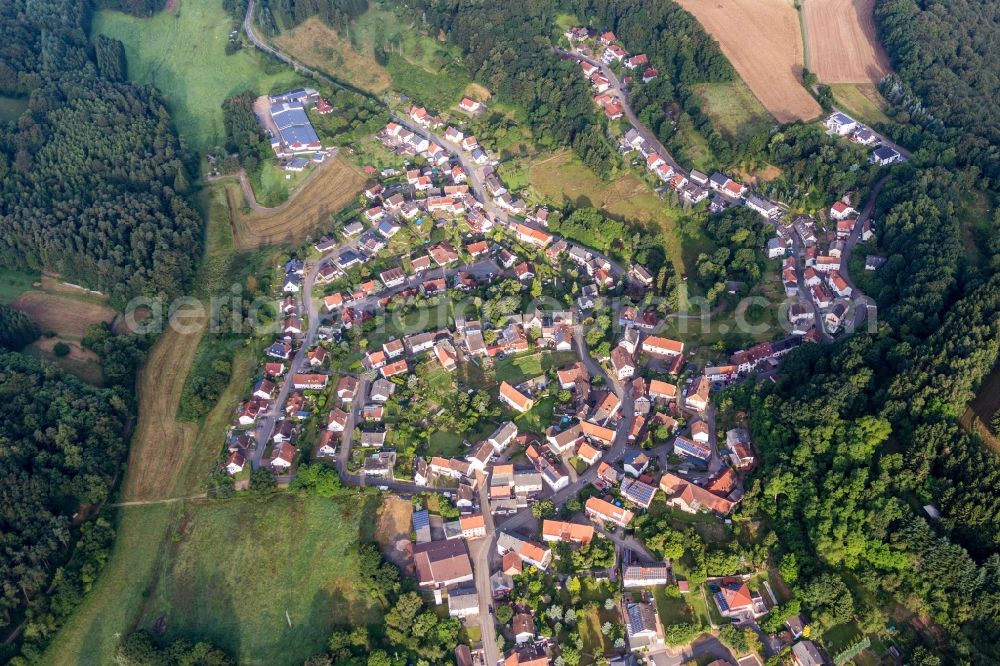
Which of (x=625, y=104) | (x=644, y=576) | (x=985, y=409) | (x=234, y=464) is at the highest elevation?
(x=985, y=409)

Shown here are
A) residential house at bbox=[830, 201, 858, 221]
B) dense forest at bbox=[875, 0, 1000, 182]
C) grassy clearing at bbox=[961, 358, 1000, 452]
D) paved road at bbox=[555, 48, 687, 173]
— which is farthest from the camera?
paved road at bbox=[555, 48, 687, 173]

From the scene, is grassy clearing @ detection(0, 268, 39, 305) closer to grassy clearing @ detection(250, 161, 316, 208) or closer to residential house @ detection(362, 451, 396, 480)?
grassy clearing @ detection(250, 161, 316, 208)

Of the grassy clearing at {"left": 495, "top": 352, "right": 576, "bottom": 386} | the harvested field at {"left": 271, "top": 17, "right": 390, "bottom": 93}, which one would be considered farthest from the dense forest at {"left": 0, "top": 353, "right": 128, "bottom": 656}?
the harvested field at {"left": 271, "top": 17, "right": 390, "bottom": 93}

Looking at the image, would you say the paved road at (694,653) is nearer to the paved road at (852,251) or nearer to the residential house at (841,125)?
the paved road at (852,251)

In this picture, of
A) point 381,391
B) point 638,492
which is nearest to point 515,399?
point 381,391

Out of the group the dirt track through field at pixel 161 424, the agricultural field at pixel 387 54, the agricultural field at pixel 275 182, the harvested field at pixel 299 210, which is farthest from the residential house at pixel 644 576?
the agricultural field at pixel 387 54

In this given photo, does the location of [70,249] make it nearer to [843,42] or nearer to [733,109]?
[733,109]
